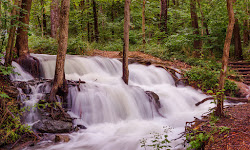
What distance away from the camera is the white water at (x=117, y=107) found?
609cm

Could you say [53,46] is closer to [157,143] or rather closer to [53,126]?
[53,126]

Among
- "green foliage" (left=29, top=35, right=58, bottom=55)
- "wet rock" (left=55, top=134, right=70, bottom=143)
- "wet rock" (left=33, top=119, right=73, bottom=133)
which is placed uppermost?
"green foliage" (left=29, top=35, right=58, bottom=55)

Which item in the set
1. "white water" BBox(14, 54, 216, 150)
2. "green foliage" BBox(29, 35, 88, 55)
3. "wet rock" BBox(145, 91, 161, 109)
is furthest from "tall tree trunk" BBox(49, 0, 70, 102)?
"green foliage" BBox(29, 35, 88, 55)

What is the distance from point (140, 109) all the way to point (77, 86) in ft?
8.79

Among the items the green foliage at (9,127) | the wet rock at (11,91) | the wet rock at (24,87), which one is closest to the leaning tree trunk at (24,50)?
the wet rock at (24,87)

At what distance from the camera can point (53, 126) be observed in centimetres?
603

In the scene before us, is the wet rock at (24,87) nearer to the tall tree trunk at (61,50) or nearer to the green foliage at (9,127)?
the tall tree trunk at (61,50)

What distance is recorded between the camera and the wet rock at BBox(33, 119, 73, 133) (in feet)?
19.4

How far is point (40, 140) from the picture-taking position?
5.54 m

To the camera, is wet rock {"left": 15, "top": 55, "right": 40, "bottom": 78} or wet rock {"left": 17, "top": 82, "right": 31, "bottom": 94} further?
wet rock {"left": 15, "top": 55, "right": 40, "bottom": 78}

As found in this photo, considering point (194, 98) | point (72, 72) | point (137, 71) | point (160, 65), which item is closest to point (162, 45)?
point (160, 65)

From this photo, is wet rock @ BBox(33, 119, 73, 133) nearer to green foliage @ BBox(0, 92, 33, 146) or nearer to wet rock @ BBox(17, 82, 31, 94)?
green foliage @ BBox(0, 92, 33, 146)

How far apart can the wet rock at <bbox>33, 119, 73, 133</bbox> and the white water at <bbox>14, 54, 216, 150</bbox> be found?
0.97ft

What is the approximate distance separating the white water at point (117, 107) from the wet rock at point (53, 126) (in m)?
0.30
